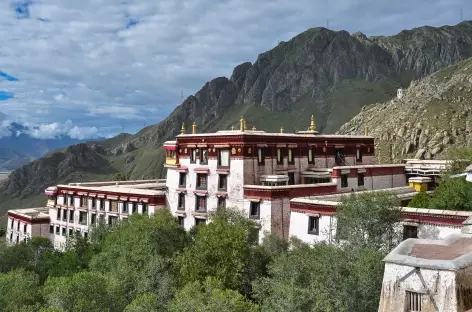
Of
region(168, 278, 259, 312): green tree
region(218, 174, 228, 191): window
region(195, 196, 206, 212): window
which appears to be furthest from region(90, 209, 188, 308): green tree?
region(195, 196, 206, 212): window

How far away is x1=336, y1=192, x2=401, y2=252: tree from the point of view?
28.4 metres

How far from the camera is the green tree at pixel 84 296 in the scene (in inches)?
873

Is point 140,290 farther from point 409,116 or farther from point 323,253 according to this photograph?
point 409,116

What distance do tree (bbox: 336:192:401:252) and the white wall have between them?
965cm

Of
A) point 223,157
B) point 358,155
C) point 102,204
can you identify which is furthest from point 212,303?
point 102,204

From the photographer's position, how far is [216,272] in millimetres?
28547

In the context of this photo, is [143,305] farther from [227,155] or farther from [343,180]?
[343,180]

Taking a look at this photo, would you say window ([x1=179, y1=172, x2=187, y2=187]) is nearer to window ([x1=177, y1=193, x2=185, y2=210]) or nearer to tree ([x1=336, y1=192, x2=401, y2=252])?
window ([x1=177, y1=193, x2=185, y2=210])

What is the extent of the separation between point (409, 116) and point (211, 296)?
312ft

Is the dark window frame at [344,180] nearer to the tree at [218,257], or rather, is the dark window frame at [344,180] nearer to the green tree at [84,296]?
the tree at [218,257]

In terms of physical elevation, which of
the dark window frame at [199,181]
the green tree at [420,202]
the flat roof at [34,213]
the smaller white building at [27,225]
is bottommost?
the smaller white building at [27,225]

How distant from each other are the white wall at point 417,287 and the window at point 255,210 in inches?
846

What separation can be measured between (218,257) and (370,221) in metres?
9.30

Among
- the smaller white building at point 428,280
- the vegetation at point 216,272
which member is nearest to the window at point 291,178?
the vegetation at point 216,272
